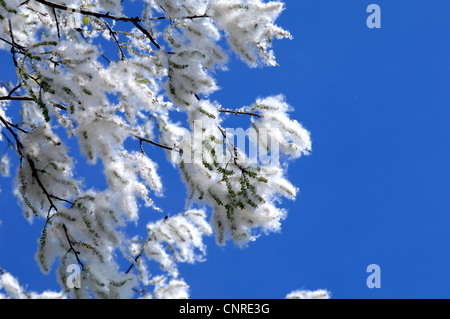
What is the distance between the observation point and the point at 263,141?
8.79ft

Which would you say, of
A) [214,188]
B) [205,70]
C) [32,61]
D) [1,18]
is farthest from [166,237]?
[1,18]

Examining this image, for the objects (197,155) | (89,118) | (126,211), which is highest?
(89,118)

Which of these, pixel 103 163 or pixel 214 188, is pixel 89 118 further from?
pixel 214 188

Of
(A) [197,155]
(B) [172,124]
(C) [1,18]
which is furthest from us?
(B) [172,124]

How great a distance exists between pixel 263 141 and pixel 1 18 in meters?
1.41

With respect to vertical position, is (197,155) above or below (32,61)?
below

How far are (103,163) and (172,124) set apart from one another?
0.63 meters

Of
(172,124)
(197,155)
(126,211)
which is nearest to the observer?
(197,155)

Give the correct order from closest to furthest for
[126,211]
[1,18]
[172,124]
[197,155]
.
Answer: [1,18], [197,155], [126,211], [172,124]

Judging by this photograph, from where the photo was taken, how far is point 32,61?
92.9 inches
